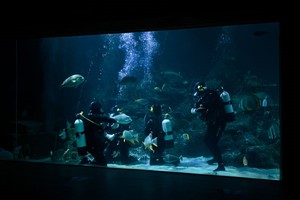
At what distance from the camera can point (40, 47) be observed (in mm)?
8047

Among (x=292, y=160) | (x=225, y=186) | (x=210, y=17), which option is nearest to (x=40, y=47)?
(x=210, y=17)

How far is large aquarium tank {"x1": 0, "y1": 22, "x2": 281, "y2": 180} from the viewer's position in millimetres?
6945

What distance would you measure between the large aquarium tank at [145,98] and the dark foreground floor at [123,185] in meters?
0.61

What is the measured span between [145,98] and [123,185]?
232 inches

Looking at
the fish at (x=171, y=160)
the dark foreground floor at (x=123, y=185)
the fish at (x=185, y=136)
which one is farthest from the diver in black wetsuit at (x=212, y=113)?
the fish at (x=185, y=136)

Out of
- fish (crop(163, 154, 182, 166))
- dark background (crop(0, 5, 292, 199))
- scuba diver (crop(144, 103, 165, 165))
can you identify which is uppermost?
dark background (crop(0, 5, 292, 199))

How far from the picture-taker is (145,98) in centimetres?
1005

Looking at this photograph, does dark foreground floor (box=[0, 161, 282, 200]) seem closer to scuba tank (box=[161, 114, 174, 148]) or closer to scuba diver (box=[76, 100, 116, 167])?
scuba diver (box=[76, 100, 116, 167])

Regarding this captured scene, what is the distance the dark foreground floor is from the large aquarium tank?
2.01 feet

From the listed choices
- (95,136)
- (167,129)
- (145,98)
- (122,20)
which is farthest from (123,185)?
(145,98)

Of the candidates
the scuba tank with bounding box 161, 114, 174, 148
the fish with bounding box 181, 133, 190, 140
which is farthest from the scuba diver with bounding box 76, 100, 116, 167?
the fish with bounding box 181, 133, 190, 140

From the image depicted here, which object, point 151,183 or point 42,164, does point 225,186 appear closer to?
point 151,183

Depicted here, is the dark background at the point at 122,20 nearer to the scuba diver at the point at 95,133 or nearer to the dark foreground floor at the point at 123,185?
the dark foreground floor at the point at 123,185

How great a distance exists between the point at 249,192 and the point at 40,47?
7.37 m
